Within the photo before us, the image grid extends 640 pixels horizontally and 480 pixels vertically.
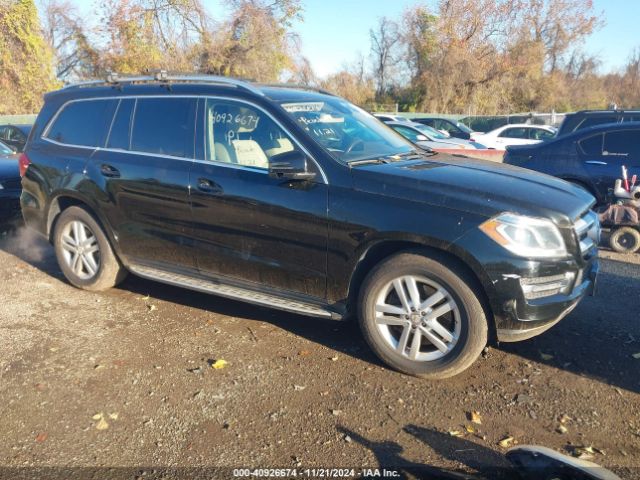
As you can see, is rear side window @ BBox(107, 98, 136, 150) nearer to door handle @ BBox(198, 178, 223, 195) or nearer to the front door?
the front door

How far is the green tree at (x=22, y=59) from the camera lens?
37.5 meters

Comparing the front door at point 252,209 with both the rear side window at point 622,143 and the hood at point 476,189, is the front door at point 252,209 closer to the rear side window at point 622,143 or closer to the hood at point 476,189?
the hood at point 476,189

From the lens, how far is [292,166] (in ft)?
12.6

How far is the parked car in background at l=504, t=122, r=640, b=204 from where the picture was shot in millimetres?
7781

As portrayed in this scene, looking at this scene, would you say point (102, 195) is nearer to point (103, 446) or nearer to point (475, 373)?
point (103, 446)

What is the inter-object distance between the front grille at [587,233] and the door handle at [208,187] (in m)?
2.49

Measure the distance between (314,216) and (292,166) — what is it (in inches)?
14.7

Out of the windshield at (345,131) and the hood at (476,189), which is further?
the windshield at (345,131)

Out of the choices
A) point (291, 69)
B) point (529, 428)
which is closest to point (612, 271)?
point (529, 428)

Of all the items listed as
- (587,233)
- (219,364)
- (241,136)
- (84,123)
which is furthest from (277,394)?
(84,123)

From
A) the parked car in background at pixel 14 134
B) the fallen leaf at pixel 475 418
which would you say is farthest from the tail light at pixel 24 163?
the parked car in background at pixel 14 134

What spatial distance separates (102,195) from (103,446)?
2.58 meters

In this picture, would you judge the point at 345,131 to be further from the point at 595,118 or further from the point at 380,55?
the point at 380,55

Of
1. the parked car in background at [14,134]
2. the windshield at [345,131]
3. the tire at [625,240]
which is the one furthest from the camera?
the parked car in background at [14,134]
